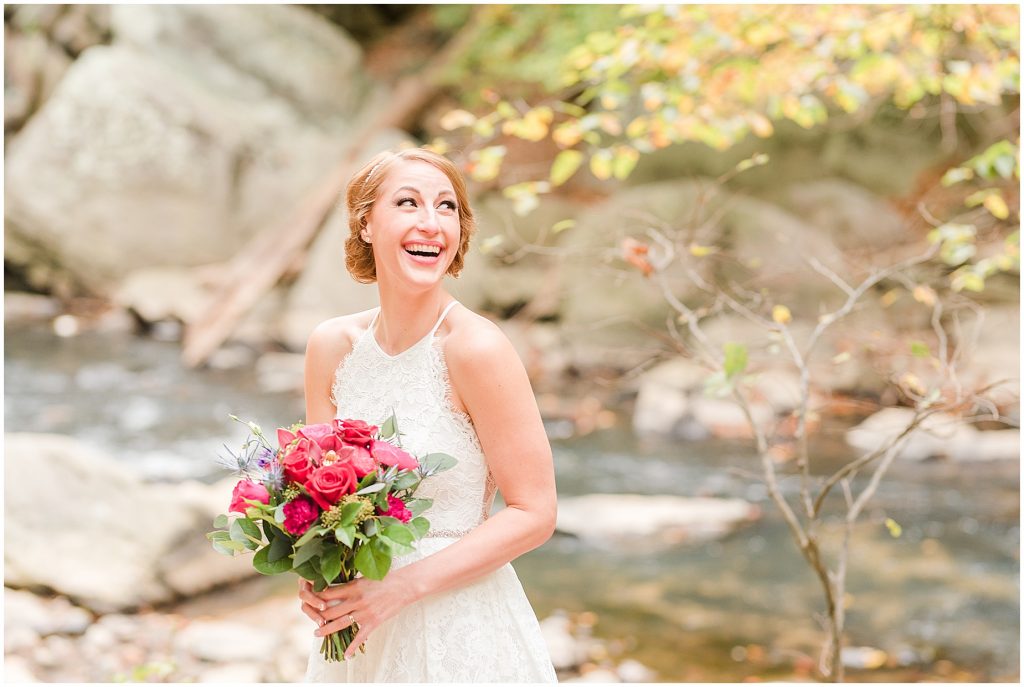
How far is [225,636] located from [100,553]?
3.19 feet

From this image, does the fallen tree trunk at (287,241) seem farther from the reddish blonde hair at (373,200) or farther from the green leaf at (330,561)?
the green leaf at (330,561)

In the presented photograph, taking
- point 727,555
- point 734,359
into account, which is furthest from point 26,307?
point 734,359

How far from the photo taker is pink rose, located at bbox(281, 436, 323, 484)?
154cm

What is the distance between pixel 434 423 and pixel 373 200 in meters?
0.46

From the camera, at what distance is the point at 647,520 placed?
5.68 m

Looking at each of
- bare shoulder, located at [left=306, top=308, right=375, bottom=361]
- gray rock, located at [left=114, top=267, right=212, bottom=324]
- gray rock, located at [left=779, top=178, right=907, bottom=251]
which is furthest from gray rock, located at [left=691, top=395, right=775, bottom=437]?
bare shoulder, located at [left=306, top=308, right=375, bottom=361]

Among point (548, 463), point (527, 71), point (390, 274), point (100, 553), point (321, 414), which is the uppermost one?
point (527, 71)

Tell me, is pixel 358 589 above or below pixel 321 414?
below

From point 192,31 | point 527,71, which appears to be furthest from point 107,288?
point 527,71

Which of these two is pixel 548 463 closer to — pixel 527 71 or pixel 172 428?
pixel 172 428

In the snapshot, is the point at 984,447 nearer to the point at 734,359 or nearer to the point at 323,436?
the point at 734,359

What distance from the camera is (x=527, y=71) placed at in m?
9.26

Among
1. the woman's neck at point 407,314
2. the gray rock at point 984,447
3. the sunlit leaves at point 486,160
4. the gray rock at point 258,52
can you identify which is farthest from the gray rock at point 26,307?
the woman's neck at point 407,314

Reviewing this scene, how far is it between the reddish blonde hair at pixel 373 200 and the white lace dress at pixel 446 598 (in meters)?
Result: 0.23
